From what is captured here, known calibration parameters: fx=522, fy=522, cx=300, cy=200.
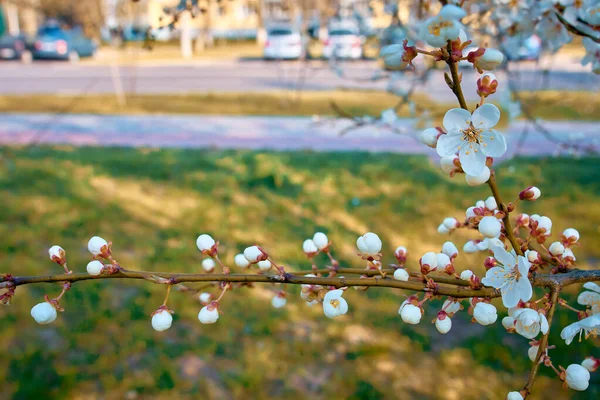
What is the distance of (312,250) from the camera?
1155mm

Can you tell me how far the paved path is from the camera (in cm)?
727

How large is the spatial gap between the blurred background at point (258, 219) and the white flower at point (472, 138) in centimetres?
60

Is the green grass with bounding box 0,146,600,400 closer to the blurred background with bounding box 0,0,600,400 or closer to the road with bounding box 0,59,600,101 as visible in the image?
the blurred background with bounding box 0,0,600,400

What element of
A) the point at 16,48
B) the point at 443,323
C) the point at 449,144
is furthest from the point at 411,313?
the point at 16,48

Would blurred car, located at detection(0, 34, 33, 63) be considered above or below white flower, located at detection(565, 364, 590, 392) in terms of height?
below

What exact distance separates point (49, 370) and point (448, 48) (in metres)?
2.81

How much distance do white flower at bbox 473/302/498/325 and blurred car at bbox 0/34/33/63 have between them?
23.1 m

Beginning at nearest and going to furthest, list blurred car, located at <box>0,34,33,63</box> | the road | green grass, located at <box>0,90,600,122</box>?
1. green grass, located at <box>0,90,600,122</box>
2. the road
3. blurred car, located at <box>0,34,33,63</box>

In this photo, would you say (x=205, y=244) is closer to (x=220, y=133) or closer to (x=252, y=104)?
(x=220, y=133)

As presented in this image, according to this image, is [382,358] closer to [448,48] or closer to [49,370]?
[49,370]

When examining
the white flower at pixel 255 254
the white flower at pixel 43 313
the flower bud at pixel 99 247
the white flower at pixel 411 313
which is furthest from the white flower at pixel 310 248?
the white flower at pixel 43 313

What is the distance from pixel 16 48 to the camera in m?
20.8

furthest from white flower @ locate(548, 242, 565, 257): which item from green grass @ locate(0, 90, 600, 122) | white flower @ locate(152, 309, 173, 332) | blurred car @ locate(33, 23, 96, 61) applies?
blurred car @ locate(33, 23, 96, 61)

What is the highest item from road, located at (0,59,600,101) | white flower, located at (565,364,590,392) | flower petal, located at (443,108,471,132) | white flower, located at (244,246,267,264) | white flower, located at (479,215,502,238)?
flower petal, located at (443,108,471,132)
